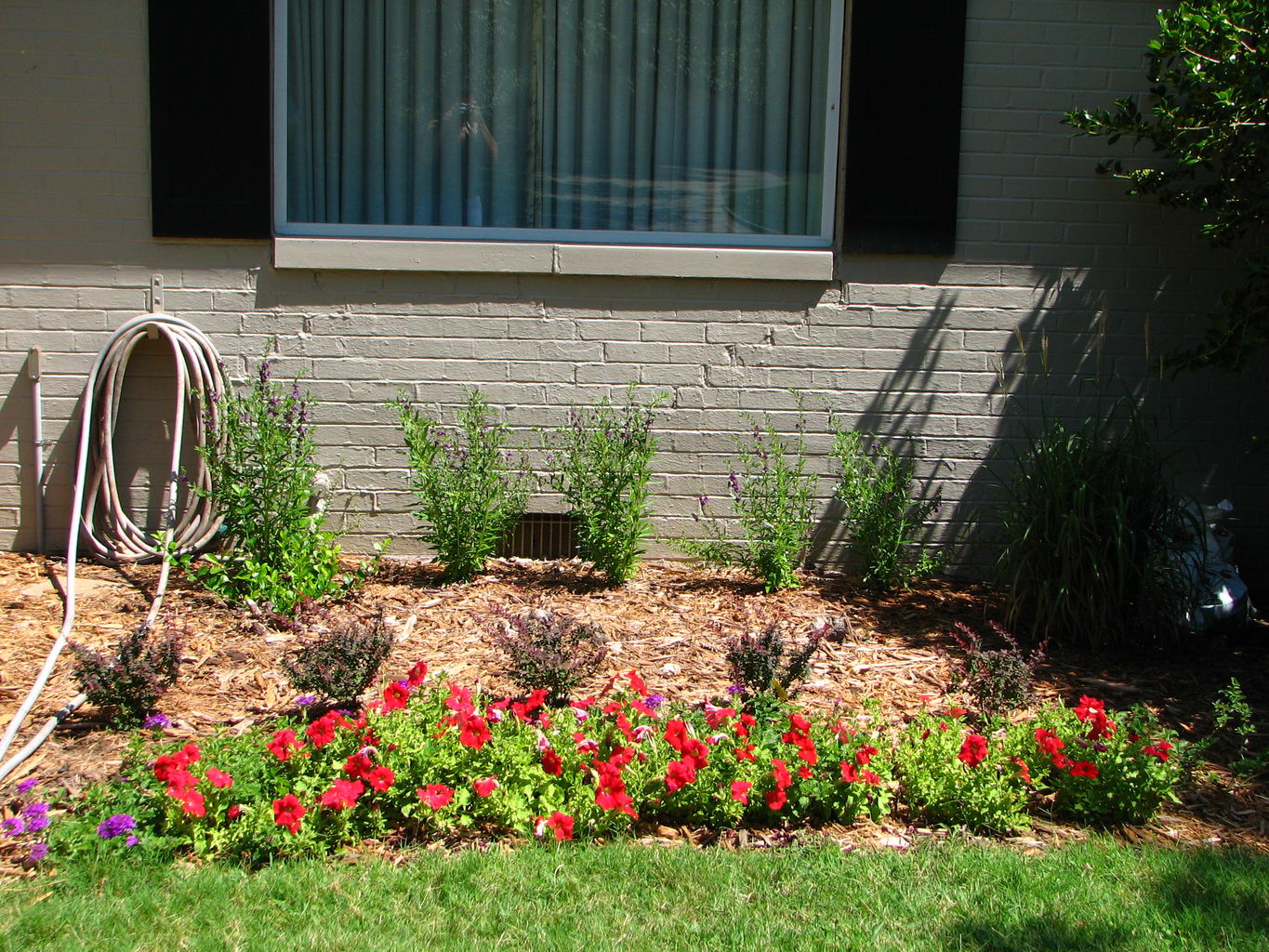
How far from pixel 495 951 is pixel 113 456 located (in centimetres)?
372

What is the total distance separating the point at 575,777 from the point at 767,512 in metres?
2.35

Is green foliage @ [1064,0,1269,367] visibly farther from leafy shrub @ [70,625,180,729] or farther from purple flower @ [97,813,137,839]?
purple flower @ [97,813,137,839]

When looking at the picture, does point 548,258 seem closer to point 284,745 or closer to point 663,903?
point 284,745

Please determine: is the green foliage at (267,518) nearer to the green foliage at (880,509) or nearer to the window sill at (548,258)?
the window sill at (548,258)

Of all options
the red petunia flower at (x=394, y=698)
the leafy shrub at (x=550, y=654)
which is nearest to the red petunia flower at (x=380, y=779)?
the red petunia flower at (x=394, y=698)

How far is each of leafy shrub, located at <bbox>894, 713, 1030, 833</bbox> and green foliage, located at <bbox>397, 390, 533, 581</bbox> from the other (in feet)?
7.49

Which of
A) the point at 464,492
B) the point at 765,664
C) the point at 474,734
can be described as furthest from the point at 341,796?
the point at 464,492

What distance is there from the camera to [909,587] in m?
5.28

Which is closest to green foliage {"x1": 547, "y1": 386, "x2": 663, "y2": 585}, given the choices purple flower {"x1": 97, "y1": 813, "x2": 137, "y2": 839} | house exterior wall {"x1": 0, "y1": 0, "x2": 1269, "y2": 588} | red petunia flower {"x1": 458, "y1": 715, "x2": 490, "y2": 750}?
house exterior wall {"x1": 0, "y1": 0, "x2": 1269, "y2": 588}

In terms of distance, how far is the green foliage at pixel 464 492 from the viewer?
16.4ft

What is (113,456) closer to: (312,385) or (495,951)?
(312,385)

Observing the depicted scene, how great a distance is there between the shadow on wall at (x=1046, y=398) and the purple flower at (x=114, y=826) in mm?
3456

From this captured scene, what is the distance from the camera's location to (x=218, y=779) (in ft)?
9.58

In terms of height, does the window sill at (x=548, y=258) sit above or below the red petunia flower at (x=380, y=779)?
above
